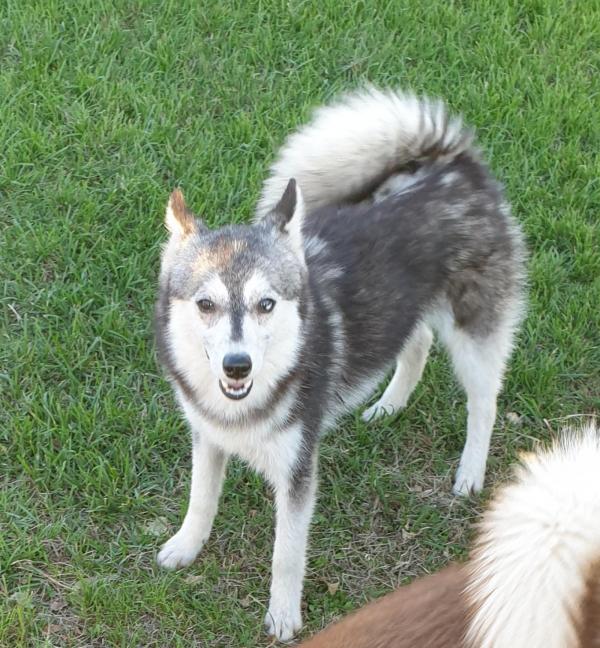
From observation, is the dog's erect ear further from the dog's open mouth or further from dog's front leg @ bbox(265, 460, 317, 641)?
dog's front leg @ bbox(265, 460, 317, 641)

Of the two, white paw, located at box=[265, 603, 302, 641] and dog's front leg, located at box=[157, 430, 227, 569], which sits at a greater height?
dog's front leg, located at box=[157, 430, 227, 569]

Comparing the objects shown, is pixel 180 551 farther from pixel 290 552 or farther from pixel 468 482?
pixel 468 482

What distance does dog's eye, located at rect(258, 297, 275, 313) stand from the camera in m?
2.79

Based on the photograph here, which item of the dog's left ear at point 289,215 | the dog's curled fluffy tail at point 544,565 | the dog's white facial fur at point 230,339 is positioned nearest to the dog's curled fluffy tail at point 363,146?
the dog's left ear at point 289,215

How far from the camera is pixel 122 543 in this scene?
344 cm

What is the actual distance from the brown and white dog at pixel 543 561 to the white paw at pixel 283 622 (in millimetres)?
1645

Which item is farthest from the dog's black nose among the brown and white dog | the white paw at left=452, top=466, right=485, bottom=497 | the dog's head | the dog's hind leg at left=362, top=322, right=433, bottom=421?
the white paw at left=452, top=466, right=485, bottom=497

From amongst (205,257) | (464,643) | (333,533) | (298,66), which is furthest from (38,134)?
(464,643)

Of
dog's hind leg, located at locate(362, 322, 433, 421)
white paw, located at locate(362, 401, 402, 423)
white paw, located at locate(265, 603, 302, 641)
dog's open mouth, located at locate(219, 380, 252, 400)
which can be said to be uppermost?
dog's open mouth, located at locate(219, 380, 252, 400)

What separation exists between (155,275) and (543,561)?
3039 mm

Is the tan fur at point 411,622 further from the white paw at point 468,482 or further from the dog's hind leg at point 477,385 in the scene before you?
the white paw at point 468,482

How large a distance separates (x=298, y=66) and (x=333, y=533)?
279cm

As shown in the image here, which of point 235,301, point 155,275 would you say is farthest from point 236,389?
point 155,275

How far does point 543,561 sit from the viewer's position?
4.78 ft
